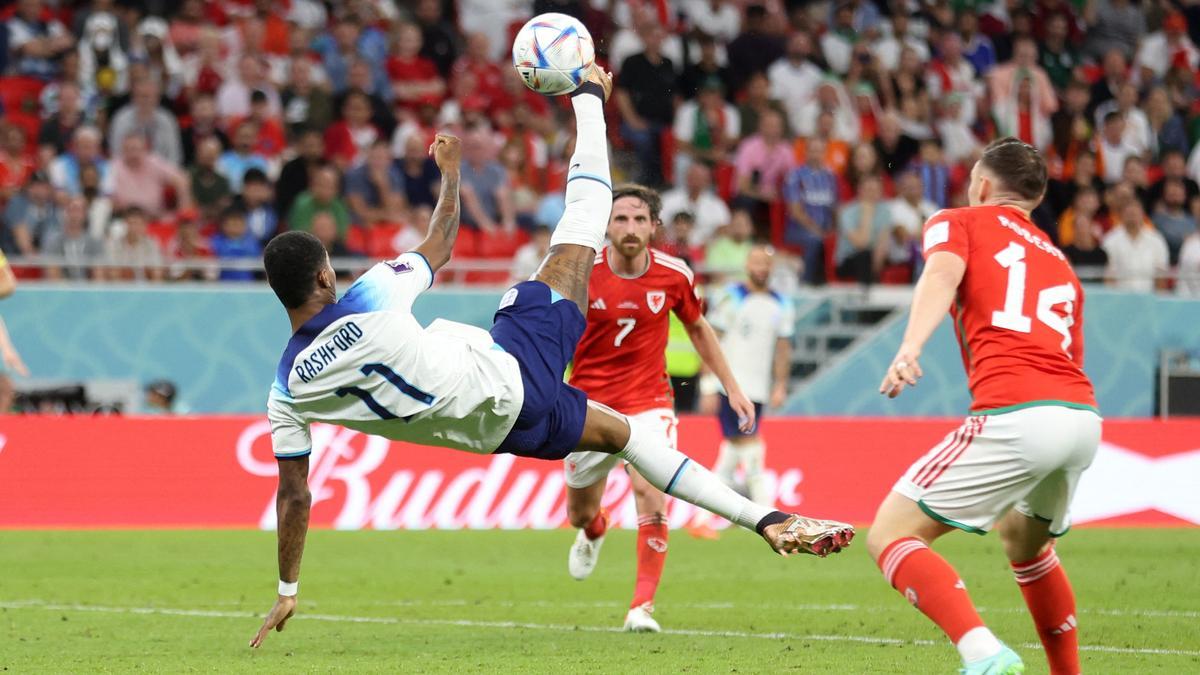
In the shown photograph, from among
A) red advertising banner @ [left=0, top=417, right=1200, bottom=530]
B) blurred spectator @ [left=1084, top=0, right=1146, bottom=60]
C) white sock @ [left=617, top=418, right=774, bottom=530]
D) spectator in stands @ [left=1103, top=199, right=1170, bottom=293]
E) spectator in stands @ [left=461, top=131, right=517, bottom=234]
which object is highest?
white sock @ [left=617, top=418, right=774, bottom=530]

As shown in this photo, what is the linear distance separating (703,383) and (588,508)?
7.61 metres

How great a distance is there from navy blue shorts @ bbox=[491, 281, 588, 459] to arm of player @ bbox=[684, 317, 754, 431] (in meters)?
1.70

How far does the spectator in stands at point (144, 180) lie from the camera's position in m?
18.2

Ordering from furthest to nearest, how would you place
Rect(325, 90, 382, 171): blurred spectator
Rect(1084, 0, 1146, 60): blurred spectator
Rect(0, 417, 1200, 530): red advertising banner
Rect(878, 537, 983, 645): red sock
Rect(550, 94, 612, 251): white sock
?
1. Rect(1084, 0, 1146, 60): blurred spectator
2. Rect(325, 90, 382, 171): blurred spectator
3. Rect(0, 417, 1200, 530): red advertising banner
4. Rect(550, 94, 612, 251): white sock
5. Rect(878, 537, 983, 645): red sock

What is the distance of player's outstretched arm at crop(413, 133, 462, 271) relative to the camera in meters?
7.63

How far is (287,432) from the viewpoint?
725 cm

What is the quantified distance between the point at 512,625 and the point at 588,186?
9.28ft

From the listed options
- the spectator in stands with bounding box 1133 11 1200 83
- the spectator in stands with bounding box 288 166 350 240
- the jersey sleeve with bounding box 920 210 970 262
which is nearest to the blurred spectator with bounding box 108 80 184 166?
the spectator in stands with bounding box 288 166 350 240

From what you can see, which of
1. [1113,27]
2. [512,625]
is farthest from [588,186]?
[1113,27]

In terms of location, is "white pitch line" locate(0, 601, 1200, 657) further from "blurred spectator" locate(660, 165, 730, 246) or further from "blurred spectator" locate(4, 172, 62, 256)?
"blurred spectator" locate(660, 165, 730, 246)

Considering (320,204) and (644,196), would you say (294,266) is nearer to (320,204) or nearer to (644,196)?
(644,196)

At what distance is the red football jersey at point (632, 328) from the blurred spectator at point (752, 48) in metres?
12.3

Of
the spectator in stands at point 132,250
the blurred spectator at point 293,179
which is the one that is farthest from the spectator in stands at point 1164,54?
the spectator in stands at point 132,250

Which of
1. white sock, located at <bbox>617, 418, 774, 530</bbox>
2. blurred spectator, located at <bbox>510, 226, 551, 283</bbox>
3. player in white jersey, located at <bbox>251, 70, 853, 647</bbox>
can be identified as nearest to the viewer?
player in white jersey, located at <bbox>251, 70, 853, 647</bbox>
